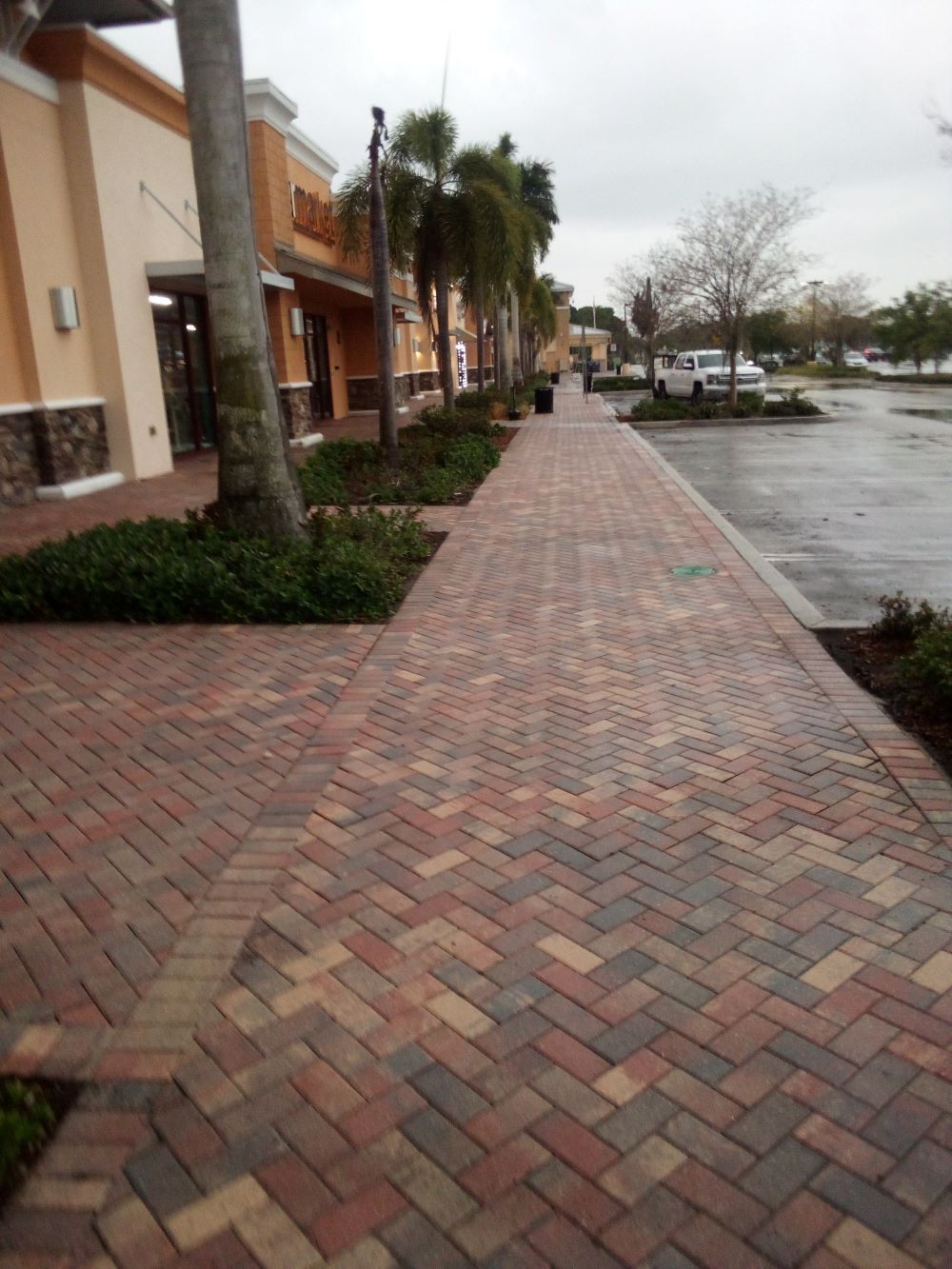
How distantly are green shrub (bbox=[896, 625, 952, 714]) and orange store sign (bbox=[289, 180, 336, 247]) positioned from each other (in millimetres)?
19470

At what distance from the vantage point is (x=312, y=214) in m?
23.4

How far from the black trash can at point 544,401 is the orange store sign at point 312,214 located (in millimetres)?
8593

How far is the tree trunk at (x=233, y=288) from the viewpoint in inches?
285

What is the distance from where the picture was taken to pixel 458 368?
170 ft

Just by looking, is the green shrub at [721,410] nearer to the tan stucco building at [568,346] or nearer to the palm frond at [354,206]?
the palm frond at [354,206]

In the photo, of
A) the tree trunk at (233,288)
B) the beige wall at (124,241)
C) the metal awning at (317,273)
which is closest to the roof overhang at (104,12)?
A: the beige wall at (124,241)

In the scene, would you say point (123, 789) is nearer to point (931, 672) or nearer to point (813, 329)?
point (931, 672)

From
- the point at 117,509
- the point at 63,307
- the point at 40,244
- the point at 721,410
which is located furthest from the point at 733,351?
the point at 117,509

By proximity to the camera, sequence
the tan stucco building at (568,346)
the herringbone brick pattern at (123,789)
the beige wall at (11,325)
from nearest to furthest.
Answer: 1. the herringbone brick pattern at (123,789)
2. the beige wall at (11,325)
3. the tan stucco building at (568,346)

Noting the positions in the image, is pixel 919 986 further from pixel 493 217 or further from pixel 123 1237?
pixel 493 217

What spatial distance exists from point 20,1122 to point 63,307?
40.8 feet

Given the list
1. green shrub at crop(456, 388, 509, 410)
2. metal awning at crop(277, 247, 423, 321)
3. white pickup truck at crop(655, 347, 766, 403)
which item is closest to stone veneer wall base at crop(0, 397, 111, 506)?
metal awning at crop(277, 247, 423, 321)

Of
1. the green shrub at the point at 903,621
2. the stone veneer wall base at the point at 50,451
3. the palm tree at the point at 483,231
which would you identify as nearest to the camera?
the green shrub at the point at 903,621

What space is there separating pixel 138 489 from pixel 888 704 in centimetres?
1109
